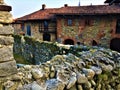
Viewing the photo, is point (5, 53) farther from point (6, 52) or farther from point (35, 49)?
point (35, 49)

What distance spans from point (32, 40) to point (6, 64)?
435 inches

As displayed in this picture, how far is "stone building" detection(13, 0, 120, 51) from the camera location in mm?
21875

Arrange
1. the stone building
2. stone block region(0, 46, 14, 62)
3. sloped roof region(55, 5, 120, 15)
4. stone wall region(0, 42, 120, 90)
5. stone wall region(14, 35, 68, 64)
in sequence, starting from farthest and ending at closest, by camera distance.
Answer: the stone building
sloped roof region(55, 5, 120, 15)
stone wall region(14, 35, 68, 64)
stone wall region(0, 42, 120, 90)
stone block region(0, 46, 14, 62)

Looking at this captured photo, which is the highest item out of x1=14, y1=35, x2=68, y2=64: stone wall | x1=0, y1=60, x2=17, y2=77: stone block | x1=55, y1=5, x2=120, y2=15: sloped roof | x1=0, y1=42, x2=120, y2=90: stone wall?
x1=55, y1=5, x2=120, y2=15: sloped roof

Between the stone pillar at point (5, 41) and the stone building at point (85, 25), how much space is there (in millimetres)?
19613

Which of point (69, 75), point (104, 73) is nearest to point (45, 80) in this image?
point (69, 75)

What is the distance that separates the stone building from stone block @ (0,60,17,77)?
19629 mm

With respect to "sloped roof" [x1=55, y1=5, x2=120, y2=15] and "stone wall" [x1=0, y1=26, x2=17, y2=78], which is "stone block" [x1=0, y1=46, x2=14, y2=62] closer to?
"stone wall" [x1=0, y1=26, x2=17, y2=78]

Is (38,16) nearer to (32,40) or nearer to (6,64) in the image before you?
(32,40)

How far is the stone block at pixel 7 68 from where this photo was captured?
2.55 m

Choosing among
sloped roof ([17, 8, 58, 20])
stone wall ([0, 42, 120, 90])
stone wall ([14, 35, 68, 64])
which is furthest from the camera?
sloped roof ([17, 8, 58, 20])

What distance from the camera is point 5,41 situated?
257 centimetres

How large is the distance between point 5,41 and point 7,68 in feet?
1.10

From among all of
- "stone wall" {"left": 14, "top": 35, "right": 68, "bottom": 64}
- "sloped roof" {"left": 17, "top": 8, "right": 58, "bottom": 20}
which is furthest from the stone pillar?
"sloped roof" {"left": 17, "top": 8, "right": 58, "bottom": 20}
